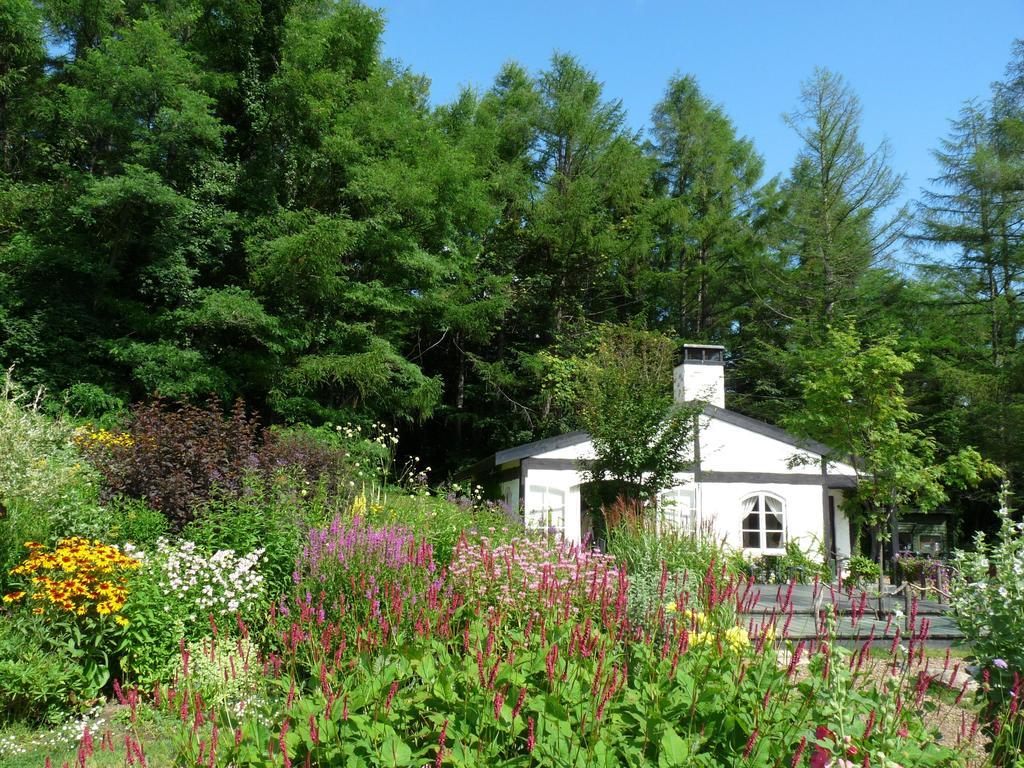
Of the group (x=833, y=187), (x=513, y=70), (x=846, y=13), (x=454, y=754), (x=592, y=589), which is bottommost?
(x=454, y=754)

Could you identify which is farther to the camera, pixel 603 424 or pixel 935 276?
pixel 935 276

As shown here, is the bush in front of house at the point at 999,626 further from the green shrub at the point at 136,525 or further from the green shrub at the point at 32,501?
the green shrub at the point at 32,501

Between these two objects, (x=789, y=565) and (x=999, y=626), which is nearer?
(x=999, y=626)

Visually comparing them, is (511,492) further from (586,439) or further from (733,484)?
(733,484)

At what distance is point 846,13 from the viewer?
7.23m

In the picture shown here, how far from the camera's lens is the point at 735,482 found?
606 inches

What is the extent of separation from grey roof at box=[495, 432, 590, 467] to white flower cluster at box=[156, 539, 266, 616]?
9.38m

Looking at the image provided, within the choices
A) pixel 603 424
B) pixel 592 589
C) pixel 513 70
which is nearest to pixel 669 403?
pixel 603 424

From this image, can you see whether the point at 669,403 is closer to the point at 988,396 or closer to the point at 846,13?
the point at 846,13

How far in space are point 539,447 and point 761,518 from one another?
492cm

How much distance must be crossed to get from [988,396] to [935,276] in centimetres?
476

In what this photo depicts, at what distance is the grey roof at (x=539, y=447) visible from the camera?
49.0 ft

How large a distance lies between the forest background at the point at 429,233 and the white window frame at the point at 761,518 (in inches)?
80.4

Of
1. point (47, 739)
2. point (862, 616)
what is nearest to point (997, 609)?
point (862, 616)
